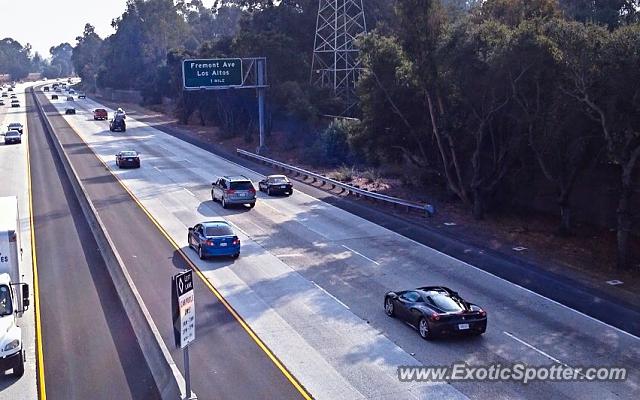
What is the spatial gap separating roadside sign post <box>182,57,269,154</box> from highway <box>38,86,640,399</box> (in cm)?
2001

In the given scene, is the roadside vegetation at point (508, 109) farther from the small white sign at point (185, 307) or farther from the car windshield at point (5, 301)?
the car windshield at point (5, 301)

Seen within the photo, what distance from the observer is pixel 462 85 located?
115 feet

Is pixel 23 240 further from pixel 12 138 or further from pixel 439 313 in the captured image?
pixel 12 138

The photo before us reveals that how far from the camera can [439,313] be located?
19.5m

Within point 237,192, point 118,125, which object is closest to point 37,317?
point 237,192

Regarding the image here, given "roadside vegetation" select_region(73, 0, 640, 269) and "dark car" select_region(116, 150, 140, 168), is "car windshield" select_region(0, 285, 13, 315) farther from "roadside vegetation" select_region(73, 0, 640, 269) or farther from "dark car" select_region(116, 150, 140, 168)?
"dark car" select_region(116, 150, 140, 168)

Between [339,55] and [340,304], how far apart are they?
57608 mm

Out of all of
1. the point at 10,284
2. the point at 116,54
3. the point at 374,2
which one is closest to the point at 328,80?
the point at 374,2

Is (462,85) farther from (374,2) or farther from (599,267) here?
(374,2)

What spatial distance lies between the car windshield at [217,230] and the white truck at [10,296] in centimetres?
825

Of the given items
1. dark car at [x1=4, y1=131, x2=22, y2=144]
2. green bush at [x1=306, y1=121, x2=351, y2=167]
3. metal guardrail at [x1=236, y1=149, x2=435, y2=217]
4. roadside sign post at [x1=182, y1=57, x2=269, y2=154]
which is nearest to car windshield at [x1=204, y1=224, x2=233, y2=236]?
metal guardrail at [x1=236, y1=149, x2=435, y2=217]

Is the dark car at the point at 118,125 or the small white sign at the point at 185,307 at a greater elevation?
the small white sign at the point at 185,307

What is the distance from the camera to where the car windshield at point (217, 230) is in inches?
1116

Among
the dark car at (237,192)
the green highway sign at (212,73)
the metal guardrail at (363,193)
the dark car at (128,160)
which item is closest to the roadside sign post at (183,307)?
the metal guardrail at (363,193)
